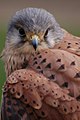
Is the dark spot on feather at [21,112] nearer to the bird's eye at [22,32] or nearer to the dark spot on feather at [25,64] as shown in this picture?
the dark spot on feather at [25,64]

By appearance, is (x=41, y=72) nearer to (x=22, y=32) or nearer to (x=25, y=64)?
(x=25, y=64)

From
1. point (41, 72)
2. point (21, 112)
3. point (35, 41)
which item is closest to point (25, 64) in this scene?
point (35, 41)

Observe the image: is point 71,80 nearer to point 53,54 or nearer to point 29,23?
point 53,54

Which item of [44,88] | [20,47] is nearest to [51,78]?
[44,88]

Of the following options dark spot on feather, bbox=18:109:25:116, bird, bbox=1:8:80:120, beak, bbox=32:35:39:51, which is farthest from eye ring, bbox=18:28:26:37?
dark spot on feather, bbox=18:109:25:116

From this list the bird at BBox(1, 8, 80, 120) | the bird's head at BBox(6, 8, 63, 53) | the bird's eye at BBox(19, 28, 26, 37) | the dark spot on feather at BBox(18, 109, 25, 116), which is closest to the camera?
the bird at BBox(1, 8, 80, 120)

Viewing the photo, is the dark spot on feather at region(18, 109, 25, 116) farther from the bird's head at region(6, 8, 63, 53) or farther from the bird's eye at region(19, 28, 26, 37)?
the bird's eye at region(19, 28, 26, 37)

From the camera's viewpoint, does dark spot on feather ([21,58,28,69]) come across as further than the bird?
Yes

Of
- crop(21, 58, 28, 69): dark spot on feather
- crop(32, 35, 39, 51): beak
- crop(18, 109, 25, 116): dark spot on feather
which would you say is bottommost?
crop(18, 109, 25, 116): dark spot on feather

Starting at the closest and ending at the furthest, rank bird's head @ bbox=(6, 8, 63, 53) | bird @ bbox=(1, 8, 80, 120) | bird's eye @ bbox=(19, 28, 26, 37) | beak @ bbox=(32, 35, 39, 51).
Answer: bird @ bbox=(1, 8, 80, 120) → beak @ bbox=(32, 35, 39, 51) → bird's head @ bbox=(6, 8, 63, 53) → bird's eye @ bbox=(19, 28, 26, 37)
